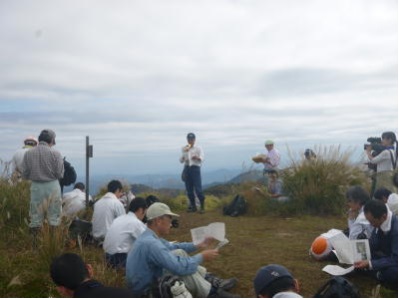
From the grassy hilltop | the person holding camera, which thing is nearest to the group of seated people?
the grassy hilltop

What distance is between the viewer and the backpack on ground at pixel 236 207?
1122cm

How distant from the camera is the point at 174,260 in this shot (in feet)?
14.9

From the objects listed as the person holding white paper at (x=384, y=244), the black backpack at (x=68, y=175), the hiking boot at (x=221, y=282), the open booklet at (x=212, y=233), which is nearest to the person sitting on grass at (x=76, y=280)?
the open booklet at (x=212, y=233)

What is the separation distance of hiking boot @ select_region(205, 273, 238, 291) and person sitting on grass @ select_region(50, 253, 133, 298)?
1.66m

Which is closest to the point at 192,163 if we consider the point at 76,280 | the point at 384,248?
the point at 384,248

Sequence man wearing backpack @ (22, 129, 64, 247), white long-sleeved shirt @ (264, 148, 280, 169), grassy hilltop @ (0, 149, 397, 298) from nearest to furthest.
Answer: grassy hilltop @ (0, 149, 397, 298) → man wearing backpack @ (22, 129, 64, 247) → white long-sleeved shirt @ (264, 148, 280, 169)

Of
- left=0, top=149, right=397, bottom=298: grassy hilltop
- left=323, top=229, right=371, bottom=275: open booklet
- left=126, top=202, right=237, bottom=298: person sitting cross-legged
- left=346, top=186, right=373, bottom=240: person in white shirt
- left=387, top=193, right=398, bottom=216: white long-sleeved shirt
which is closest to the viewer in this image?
left=126, top=202, right=237, bottom=298: person sitting cross-legged

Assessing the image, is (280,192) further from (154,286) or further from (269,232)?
(154,286)

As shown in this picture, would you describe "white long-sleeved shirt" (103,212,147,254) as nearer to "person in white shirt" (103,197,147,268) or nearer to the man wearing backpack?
"person in white shirt" (103,197,147,268)

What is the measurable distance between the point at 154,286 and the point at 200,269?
2.03 ft

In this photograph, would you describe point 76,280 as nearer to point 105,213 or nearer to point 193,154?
point 105,213

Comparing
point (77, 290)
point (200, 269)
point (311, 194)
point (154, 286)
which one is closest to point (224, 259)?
point (200, 269)

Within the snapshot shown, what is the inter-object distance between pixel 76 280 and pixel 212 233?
1.82 meters

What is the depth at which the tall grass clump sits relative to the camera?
35.1 feet
